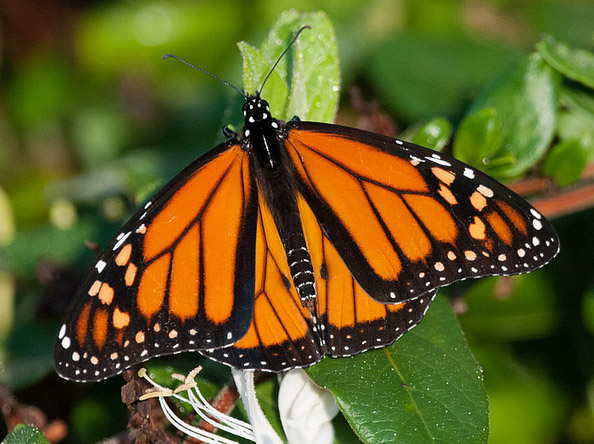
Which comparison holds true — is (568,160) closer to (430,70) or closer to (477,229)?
(477,229)

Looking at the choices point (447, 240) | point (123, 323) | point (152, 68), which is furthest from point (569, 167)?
point (152, 68)

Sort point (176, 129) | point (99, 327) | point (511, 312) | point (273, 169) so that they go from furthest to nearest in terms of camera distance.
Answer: point (176, 129)
point (511, 312)
point (273, 169)
point (99, 327)

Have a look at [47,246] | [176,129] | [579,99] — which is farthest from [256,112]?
[176,129]

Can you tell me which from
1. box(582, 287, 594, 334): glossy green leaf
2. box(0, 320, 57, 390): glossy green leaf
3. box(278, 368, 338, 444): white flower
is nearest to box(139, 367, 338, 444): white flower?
box(278, 368, 338, 444): white flower

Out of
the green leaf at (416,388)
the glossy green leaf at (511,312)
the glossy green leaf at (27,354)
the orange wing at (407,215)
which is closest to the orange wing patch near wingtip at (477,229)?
the orange wing at (407,215)

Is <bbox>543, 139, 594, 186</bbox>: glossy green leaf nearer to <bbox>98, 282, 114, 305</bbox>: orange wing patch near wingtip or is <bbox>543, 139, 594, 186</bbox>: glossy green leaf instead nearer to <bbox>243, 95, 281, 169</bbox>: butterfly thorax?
<bbox>243, 95, 281, 169</bbox>: butterfly thorax

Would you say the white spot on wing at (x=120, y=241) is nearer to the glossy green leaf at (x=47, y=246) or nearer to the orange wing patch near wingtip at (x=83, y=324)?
the orange wing patch near wingtip at (x=83, y=324)

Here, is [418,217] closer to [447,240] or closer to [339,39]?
[447,240]
